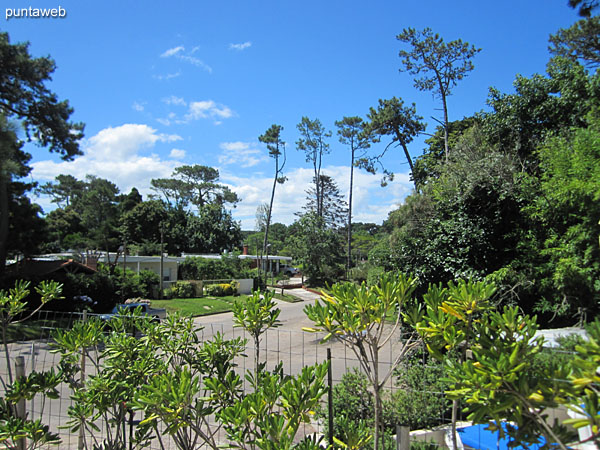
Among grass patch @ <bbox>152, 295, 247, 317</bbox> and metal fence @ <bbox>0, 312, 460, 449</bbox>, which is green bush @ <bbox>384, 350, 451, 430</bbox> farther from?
grass patch @ <bbox>152, 295, 247, 317</bbox>

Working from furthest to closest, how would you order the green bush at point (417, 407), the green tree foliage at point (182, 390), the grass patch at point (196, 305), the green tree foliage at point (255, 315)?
the grass patch at point (196, 305), the green bush at point (417, 407), the green tree foliage at point (255, 315), the green tree foliage at point (182, 390)

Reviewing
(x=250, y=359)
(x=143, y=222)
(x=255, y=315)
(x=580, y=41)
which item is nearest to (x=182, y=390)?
(x=255, y=315)

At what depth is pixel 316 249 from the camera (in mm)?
33281

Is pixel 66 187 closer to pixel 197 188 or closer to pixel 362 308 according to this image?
pixel 197 188

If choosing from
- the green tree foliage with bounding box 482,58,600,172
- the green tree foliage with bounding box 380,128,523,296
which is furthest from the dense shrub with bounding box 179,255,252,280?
the green tree foliage with bounding box 482,58,600,172

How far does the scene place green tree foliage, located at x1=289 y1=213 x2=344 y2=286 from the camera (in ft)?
110

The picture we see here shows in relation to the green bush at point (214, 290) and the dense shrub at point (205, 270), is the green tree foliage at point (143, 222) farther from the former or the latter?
the green bush at point (214, 290)

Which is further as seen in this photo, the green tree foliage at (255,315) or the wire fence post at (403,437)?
the green tree foliage at (255,315)

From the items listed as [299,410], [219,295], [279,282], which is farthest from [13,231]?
[279,282]

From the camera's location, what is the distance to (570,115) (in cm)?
1042

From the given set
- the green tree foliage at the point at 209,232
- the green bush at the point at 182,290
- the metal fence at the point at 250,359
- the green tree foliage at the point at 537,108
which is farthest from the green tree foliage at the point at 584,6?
the green tree foliage at the point at 209,232

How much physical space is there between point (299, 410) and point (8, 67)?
18544 mm

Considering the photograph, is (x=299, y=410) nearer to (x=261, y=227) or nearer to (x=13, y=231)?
(x=13, y=231)

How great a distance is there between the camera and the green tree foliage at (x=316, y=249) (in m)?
33.4
